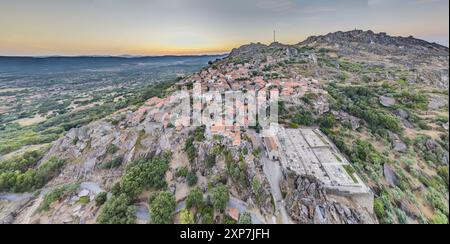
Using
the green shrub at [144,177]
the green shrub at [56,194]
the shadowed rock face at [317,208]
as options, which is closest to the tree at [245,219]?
the shadowed rock face at [317,208]

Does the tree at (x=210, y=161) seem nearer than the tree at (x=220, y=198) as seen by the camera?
No

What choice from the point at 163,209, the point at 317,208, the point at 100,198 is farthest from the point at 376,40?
the point at 100,198

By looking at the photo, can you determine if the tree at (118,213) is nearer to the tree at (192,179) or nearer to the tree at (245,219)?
the tree at (192,179)

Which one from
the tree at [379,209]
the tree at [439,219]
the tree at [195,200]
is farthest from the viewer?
the tree at [195,200]

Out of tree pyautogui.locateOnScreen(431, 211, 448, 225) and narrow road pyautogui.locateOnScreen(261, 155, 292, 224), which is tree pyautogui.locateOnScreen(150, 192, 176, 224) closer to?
narrow road pyautogui.locateOnScreen(261, 155, 292, 224)

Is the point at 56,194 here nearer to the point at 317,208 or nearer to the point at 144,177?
the point at 144,177

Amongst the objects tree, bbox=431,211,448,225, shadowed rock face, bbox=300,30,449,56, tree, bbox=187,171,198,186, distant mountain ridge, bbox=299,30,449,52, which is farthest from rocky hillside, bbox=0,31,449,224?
distant mountain ridge, bbox=299,30,449,52

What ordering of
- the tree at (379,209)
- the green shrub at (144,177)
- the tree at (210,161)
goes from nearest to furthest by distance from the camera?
the tree at (379,209), the green shrub at (144,177), the tree at (210,161)
